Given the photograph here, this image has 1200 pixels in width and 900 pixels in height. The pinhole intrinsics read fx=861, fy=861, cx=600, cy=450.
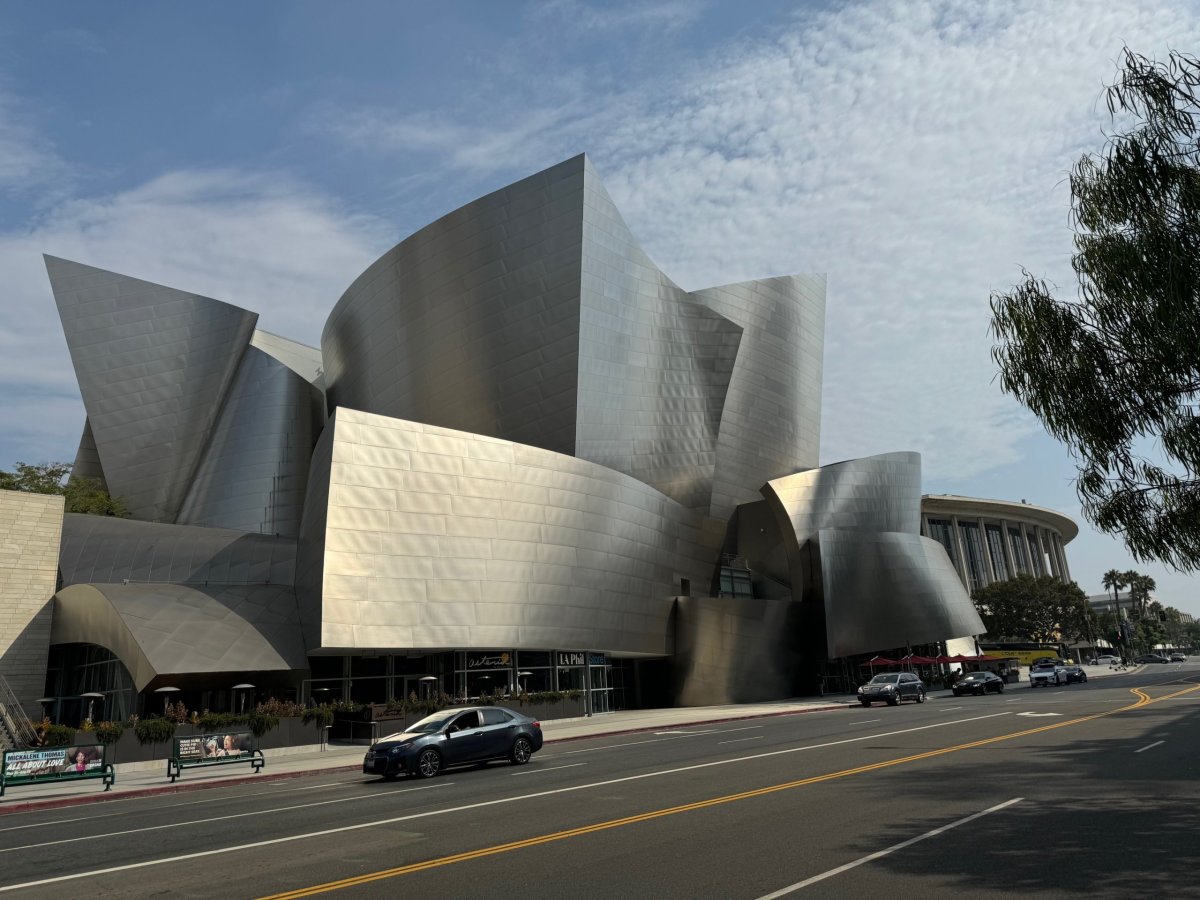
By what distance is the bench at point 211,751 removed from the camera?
67.9ft

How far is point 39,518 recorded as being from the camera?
33.8 m

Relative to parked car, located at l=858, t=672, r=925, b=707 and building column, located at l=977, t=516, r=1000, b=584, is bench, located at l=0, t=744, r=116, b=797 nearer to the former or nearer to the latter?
parked car, located at l=858, t=672, r=925, b=707

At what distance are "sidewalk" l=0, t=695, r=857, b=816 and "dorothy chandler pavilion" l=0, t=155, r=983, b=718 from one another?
5416mm

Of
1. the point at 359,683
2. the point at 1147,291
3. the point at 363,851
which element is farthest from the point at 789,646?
the point at 363,851

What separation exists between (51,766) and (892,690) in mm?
31499

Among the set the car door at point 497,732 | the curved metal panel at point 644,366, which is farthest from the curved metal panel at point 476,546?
the car door at point 497,732

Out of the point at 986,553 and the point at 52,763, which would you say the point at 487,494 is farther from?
the point at 986,553

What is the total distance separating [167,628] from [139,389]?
93.2 feet

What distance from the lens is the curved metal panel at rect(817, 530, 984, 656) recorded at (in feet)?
167

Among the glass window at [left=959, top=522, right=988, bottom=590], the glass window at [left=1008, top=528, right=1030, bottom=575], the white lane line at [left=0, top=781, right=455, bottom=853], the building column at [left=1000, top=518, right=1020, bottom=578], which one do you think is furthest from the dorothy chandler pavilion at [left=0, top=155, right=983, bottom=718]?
the glass window at [left=1008, top=528, right=1030, bottom=575]

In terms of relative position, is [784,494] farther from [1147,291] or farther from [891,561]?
[1147,291]

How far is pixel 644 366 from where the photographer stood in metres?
48.0

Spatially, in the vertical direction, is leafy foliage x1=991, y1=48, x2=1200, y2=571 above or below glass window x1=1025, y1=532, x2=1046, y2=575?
below

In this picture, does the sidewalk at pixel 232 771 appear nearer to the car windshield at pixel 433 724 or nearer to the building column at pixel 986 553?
the car windshield at pixel 433 724
